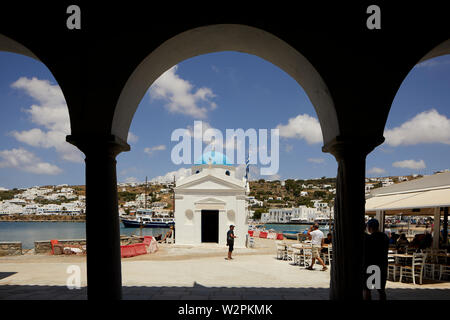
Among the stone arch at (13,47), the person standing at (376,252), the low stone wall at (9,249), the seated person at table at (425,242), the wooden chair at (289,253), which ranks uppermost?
the stone arch at (13,47)

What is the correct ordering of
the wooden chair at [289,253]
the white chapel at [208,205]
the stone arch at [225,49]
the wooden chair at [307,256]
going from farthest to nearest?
1. the white chapel at [208,205]
2. the wooden chair at [289,253]
3. the wooden chair at [307,256]
4. the stone arch at [225,49]

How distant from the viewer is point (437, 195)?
1039cm

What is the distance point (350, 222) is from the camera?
445 cm

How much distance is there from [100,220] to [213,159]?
24916 mm

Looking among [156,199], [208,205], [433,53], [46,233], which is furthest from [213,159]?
[156,199]

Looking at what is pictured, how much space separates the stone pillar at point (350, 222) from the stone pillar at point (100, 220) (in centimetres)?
292

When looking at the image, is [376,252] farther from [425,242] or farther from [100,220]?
[425,242]

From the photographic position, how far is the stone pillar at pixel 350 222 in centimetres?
443

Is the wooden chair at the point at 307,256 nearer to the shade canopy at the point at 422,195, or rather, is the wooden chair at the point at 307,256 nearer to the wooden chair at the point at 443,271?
the shade canopy at the point at 422,195

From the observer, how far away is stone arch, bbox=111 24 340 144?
473cm

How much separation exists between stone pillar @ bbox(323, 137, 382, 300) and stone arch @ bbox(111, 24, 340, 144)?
436 millimetres

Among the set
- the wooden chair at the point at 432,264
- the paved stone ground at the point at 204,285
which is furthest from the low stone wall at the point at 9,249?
the wooden chair at the point at 432,264

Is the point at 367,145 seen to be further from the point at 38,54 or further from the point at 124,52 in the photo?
the point at 38,54
